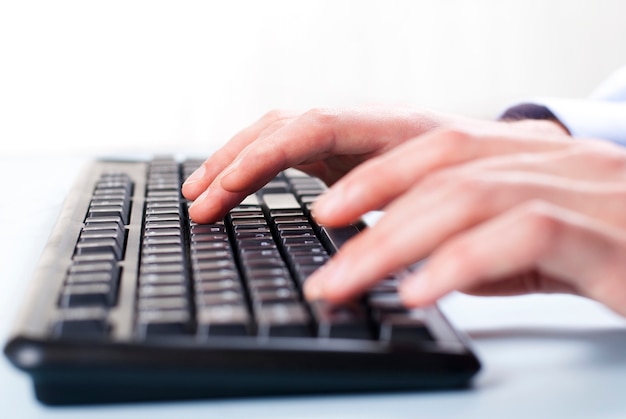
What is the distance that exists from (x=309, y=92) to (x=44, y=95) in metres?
0.45

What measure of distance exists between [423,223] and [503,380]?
0.08 meters

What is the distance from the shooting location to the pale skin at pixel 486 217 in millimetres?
331

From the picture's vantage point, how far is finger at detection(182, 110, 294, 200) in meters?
0.57

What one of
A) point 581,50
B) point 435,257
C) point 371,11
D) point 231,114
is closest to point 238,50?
point 231,114

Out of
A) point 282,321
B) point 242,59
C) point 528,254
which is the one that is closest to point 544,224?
point 528,254

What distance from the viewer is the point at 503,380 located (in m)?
0.35

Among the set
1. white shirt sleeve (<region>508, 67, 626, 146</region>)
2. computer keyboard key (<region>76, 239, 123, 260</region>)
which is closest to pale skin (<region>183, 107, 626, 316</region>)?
computer keyboard key (<region>76, 239, 123, 260</region>)

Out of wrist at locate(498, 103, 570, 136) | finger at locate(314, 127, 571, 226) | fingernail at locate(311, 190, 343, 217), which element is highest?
finger at locate(314, 127, 571, 226)

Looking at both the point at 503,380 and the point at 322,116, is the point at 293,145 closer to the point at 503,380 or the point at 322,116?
the point at 322,116

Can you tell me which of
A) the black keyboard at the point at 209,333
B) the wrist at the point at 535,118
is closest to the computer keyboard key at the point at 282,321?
the black keyboard at the point at 209,333

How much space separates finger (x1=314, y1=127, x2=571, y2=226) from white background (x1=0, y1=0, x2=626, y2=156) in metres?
0.89

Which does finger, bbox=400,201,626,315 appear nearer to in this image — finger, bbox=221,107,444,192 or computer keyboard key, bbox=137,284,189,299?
computer keyboard key, bbox=137,284,189,299

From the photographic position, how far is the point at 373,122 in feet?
1.90

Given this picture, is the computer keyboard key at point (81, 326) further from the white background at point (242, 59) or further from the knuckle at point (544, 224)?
the white background at point (242, 59)
